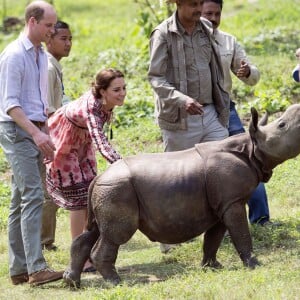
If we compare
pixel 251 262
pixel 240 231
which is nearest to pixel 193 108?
pixel 240 231

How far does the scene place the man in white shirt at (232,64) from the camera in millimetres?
8477

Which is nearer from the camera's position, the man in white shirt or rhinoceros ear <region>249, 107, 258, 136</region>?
rhinoceros ear <region>249, 107, 258, 136</region>

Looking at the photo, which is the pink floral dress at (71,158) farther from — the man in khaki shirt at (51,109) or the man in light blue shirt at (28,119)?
the man in khaki shirt at (51,109)

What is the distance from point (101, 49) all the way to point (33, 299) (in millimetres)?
10088

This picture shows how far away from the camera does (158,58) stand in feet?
26.2

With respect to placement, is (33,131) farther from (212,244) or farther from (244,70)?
(244,70)

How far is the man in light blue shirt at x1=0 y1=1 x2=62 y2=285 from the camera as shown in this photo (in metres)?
7.27

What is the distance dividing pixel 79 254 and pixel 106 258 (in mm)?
263

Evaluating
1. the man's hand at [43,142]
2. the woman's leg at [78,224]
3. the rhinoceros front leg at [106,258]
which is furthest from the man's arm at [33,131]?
the woman's leg at [78,224]

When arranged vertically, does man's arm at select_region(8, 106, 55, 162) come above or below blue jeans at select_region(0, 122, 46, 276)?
above

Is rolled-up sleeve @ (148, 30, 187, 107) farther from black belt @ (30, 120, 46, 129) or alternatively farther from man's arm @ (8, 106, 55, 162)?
man's arm @ (8, 106, 55, 162)

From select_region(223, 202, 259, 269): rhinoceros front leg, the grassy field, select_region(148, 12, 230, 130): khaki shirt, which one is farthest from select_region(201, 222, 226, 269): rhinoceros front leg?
select_region(148, 12, 230, 130): khaki shirt

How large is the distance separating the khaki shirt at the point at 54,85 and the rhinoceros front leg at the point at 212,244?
1943 mm

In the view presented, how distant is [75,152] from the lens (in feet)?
26.2
